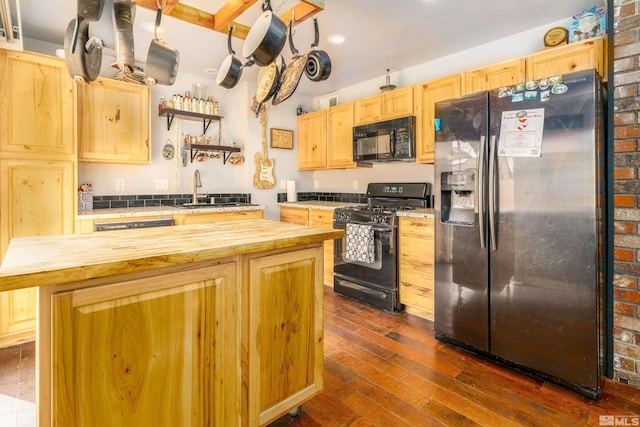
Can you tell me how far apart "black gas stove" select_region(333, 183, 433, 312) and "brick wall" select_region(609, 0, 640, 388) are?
1515 mm

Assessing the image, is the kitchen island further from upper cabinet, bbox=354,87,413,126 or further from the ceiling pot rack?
upper cabinet, bbox=354,87,413,126

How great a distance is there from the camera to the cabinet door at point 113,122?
2.89 meters

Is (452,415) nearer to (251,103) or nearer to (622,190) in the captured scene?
(622,190)

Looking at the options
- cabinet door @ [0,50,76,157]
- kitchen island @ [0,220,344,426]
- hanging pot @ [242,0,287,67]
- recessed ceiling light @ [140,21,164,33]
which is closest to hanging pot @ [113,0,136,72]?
hanging pot @ [242,0,287,67]

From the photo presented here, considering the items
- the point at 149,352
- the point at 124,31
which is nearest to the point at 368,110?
Answer: the point at 124,31

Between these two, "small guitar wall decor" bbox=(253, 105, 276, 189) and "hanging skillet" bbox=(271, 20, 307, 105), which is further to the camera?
"small guitar wall decor" bbox=(253, 105, 276, 189)

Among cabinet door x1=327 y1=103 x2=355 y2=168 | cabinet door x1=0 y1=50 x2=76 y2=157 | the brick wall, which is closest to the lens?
Answer: the brick wall

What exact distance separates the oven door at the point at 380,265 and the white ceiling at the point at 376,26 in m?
1.69

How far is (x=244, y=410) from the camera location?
142 centimetres

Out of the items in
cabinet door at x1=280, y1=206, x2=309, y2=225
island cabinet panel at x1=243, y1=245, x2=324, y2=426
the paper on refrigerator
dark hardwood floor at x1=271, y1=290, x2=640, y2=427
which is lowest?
dark hardwood floor at x1=271, y1=290, x2=640, y2=427

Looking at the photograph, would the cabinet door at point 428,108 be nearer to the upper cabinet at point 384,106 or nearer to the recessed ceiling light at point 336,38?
the upper cabinet at point 384,106

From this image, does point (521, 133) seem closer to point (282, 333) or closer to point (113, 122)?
point (282, 333)

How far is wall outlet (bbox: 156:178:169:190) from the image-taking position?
364cm

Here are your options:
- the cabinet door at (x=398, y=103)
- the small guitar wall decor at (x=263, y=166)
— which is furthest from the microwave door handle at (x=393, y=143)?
the small guitar wall decor at (x=263, y=166)
